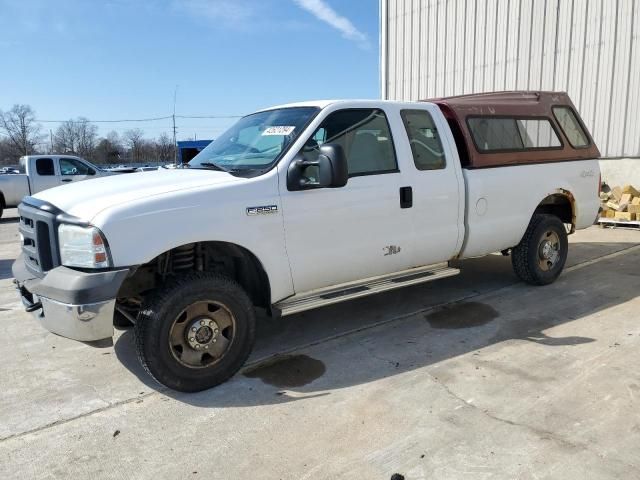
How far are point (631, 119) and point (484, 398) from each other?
9950 millimetres

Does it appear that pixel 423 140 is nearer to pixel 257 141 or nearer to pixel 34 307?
pixel 257 141

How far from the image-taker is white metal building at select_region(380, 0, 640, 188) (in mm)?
11086

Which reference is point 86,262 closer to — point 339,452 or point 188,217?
point 188,217

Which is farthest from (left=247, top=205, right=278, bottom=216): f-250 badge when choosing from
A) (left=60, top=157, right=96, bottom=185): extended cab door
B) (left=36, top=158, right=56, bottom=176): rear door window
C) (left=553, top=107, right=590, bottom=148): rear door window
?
(left=36, top=158, right=56, bottom=176): rear door window

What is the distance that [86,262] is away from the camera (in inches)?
130

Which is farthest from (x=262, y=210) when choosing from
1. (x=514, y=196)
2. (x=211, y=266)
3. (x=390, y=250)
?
(x=514, y=196)

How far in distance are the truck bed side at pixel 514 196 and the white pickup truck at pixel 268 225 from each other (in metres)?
0.02

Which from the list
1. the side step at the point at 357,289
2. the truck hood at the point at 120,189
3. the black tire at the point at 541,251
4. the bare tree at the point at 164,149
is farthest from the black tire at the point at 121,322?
the bare tree at the point at 164,149

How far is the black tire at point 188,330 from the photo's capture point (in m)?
3.45

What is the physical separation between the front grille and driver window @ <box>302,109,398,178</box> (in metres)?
→ 1.90

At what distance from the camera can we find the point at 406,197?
456cm

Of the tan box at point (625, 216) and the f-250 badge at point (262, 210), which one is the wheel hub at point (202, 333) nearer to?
the f-250 badge at point (262, 210)

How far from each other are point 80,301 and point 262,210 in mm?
1320

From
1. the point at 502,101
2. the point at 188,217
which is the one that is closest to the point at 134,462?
the point at 188,217
